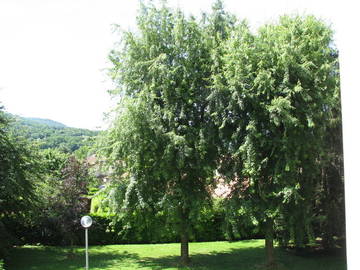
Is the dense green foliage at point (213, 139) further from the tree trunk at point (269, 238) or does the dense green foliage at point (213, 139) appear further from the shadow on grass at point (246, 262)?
the shadow on grass at point (246, 262)

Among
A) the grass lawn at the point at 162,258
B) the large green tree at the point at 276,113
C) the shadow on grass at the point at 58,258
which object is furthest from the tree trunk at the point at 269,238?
the shadow on grass at the point at 58,258

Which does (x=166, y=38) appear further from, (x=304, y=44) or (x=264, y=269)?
(x=264, y=269)

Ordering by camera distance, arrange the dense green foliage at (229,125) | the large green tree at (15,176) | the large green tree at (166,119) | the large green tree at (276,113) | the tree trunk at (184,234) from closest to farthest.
Answer: the large green tree at (276,113) < the dense green foliage at (229,125) < the large green tree at (166,119) < the large green tree at (15,176) < the tree trunk at (184,234)

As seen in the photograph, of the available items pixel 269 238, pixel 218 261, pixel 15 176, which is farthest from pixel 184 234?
pixel 15 176

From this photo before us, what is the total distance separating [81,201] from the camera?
1421cm

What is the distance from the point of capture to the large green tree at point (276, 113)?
11.2 meters

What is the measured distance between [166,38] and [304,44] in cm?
474

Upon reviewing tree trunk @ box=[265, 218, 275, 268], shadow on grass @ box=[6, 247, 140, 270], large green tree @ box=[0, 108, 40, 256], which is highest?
large green tree @ box=[0, 108, 40, 256]

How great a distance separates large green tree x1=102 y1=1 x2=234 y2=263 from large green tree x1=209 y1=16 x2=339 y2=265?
915 millimetres

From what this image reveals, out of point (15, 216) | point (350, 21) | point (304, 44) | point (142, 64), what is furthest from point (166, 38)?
point (15, 216)

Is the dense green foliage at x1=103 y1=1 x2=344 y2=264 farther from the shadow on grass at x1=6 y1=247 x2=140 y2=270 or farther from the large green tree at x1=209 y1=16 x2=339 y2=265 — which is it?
the shadow on grass at x1=6 y1=247 x2=140 y2=270

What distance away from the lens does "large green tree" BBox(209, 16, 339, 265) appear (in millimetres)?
11242

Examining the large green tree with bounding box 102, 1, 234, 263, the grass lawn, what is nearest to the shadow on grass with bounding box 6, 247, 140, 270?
the grass lawn

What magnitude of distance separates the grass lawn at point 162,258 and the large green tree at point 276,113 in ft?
5.93
